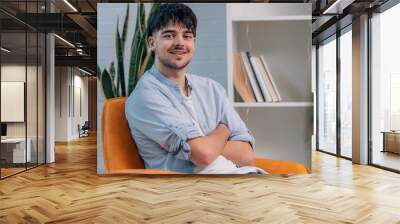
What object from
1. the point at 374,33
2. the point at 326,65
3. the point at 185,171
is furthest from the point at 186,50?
the point at 326,65

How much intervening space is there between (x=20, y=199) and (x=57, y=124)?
40.2ft

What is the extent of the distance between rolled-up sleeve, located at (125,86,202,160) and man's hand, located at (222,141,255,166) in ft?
2.06

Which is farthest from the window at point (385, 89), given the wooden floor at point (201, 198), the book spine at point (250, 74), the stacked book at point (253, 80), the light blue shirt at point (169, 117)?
the light blue shirt at point (169, 117)

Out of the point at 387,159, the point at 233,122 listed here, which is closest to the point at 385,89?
the point at 387,159

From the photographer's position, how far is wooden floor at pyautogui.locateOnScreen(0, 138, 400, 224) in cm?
414

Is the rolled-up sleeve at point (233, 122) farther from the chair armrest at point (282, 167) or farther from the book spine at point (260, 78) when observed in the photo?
the book spine at point (260, 78)

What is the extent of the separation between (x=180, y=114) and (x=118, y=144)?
1024 millimetres

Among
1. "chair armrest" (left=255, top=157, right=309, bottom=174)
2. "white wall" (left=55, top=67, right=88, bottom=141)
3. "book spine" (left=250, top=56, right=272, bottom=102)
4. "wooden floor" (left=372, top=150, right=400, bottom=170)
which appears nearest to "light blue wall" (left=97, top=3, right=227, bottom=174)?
"book spine" (left=250, top=56, right=272, bottom=102)

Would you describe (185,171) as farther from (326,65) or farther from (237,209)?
(326,65)

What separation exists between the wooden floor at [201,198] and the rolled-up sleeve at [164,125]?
58 centimetres

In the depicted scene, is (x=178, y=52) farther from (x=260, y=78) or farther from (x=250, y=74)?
(x=260, y=78)

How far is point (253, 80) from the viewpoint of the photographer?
6.35m

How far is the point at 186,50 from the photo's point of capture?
614cm

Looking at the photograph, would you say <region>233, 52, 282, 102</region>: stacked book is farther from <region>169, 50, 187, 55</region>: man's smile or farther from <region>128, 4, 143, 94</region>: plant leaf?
<region>128, 4, 143, 94</region>: plant leaf
